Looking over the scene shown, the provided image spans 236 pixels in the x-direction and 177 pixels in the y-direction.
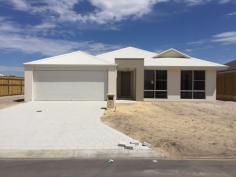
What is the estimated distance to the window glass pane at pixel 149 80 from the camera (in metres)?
29.9

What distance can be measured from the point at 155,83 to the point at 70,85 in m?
6.81

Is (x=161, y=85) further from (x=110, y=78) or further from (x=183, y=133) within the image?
(x=183, y=133)

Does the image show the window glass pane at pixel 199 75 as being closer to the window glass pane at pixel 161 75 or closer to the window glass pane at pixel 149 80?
the window glass pane at pixel 161 75

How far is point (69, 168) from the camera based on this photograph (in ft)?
27.8

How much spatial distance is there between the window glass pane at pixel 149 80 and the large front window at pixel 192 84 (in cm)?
244

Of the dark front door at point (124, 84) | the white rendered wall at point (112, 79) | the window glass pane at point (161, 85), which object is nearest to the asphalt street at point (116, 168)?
the white rendered wall at point (112, 79)

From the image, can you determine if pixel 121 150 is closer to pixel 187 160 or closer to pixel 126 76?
pixel 187 160

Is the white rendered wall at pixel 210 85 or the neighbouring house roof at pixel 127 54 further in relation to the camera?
the neighbouring house roof at pixel 127 54

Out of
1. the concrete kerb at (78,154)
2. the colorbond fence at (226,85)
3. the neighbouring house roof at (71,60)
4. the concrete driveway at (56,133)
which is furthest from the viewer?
the colorbond fence at (226,85)

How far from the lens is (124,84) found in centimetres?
3425

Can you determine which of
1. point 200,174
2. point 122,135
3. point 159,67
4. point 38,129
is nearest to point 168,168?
point 200,174

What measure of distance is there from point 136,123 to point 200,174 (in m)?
7.98

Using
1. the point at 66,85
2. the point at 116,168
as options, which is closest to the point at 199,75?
the point at 66,85

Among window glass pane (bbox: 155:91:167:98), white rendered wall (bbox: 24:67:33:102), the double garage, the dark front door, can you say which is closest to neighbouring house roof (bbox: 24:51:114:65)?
the double garage
